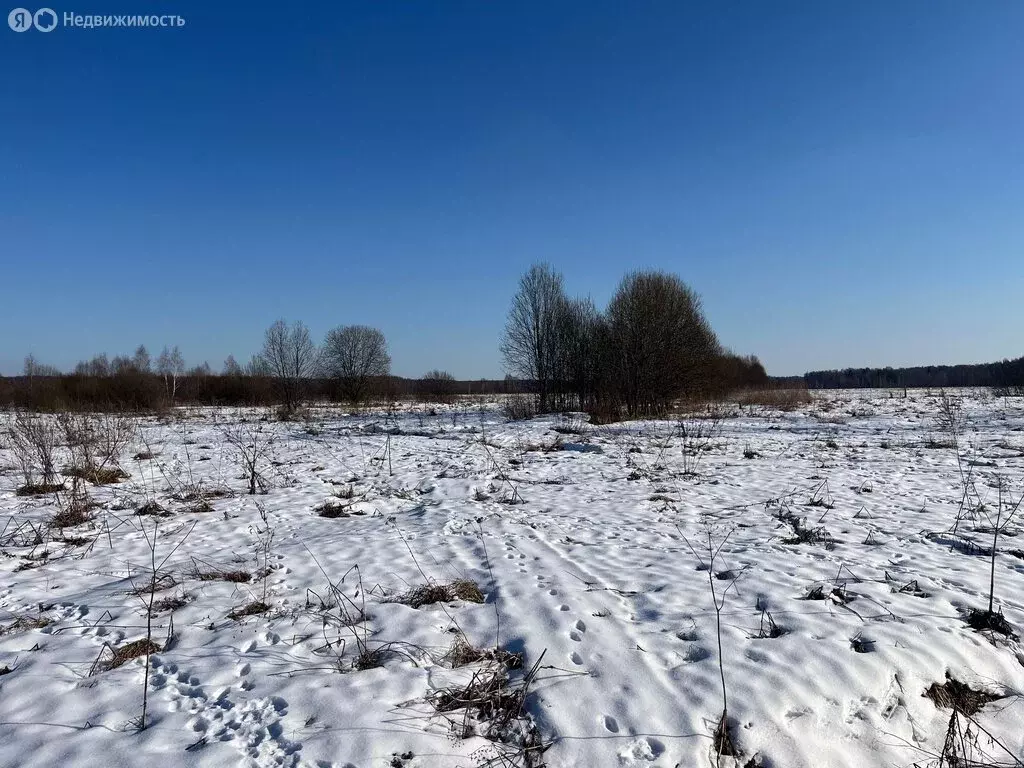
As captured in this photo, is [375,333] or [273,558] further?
[375,333]

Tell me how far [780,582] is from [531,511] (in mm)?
3245

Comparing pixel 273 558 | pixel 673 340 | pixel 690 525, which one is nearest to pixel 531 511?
pixel 690 525

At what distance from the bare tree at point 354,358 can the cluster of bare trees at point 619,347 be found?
21.5 metres

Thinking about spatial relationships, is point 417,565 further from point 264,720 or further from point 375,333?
point 375,333

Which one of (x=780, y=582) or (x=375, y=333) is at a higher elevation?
(x=375, y=333)

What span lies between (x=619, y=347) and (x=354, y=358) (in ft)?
93.8

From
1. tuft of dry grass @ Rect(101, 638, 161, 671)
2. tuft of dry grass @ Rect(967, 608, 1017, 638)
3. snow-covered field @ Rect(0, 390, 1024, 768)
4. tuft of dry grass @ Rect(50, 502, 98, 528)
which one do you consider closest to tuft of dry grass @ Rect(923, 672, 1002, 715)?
snow-covered field @ Rect(0, 390, 1024, 768)

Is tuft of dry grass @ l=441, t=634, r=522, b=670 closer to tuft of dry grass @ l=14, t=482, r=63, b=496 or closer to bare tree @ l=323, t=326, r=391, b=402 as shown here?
tuft of dry grass @ l=14, t=482, r=63, b=496

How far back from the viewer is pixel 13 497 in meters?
7.55

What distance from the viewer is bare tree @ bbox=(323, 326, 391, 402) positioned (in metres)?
46.1

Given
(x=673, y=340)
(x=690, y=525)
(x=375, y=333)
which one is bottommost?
(x=690, y=525)

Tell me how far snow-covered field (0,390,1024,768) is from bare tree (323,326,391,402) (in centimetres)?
3953

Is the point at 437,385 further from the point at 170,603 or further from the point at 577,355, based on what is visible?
the point at 170,603

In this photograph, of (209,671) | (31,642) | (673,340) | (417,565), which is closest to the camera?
(209,671)
